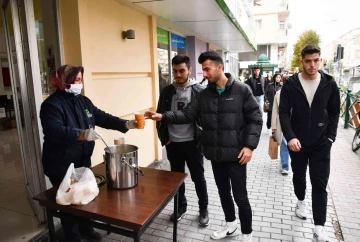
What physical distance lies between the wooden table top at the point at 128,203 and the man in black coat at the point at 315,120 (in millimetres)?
1276

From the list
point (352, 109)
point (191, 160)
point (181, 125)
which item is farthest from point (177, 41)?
point (352, 109)

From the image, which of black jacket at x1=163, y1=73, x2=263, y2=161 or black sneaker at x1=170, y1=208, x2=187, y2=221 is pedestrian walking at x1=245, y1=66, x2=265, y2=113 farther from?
black jacket at x1=163, y1=73, x2=263, y2=161

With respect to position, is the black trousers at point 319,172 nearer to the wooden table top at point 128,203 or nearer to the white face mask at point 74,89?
the wooden table top at point 128,203

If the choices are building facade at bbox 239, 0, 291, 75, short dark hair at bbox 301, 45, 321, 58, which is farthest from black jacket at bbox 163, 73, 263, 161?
building facade at bbox 239, 0, 291, 75

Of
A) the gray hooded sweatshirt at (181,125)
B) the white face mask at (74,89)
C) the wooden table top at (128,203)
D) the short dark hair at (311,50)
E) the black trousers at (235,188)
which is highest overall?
the short dark hair at (311,50)

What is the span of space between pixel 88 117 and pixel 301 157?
6.59 ft

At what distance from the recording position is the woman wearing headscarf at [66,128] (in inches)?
75.7

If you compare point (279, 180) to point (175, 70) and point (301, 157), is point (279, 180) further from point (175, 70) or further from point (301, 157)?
point (175, 70)

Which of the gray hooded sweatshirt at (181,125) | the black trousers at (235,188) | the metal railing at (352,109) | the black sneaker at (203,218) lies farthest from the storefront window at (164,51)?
the metal railing at (352,109)

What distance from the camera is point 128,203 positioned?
1.67 metres

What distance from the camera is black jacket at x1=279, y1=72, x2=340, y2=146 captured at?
2.50 metres

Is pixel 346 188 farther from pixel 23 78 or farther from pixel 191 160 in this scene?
pixel 23 78

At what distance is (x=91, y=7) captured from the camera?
311 centimetres

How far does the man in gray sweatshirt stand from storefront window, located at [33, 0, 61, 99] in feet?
3.85
